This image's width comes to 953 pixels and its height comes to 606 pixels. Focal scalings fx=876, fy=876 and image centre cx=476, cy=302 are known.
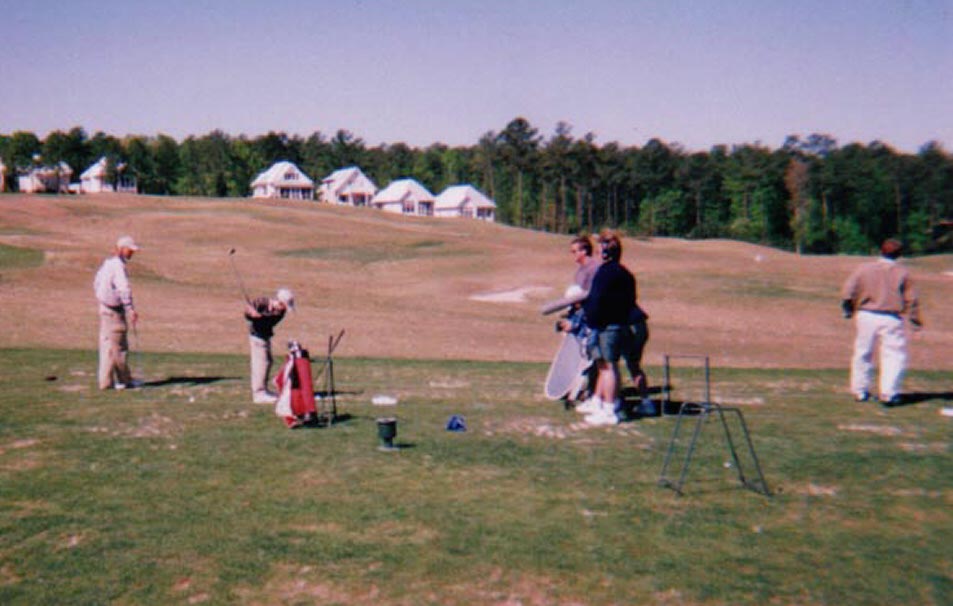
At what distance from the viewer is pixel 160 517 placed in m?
7.50

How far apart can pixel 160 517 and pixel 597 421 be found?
5.60 m

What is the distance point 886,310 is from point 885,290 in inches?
11.3

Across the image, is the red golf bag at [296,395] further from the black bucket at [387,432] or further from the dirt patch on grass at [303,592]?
the dirt patch on grass at [303,592]

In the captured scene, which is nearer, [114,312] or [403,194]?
[114,312]

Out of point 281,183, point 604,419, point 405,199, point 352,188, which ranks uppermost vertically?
point 281,183

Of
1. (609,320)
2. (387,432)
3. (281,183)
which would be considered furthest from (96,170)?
(387,432)

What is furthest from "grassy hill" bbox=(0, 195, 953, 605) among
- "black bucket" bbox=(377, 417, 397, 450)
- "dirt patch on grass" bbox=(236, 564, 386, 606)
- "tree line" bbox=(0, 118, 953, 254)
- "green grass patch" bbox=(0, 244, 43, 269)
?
"tree line" bbox=(0, 118, 953, 254)

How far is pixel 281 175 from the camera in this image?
13662 cm

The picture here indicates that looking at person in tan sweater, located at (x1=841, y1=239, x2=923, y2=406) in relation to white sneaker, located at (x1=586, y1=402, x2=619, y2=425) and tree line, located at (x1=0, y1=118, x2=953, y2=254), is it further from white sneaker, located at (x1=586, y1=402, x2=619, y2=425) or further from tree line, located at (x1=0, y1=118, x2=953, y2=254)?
tree line, located at (x1=0, y1=118, x2=953, y2=254)

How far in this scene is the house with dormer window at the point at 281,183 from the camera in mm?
135750

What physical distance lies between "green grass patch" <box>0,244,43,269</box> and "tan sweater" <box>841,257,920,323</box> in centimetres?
3377

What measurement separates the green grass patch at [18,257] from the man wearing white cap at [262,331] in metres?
28.5

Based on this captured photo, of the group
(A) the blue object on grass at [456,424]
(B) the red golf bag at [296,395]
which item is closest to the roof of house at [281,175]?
(B) the red golf bag at [296,395]

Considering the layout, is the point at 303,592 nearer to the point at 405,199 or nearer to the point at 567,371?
the point at 567,371
